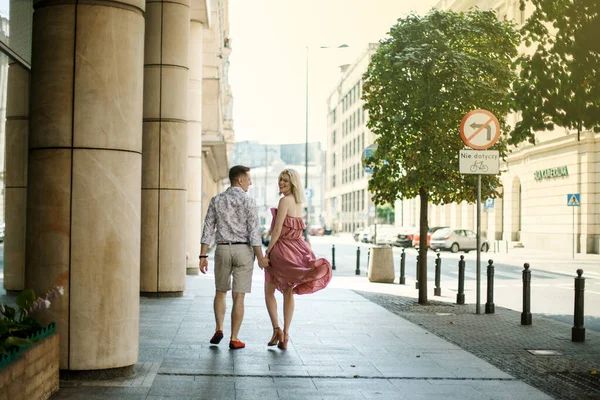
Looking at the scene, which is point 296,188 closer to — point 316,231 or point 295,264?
point 295,264

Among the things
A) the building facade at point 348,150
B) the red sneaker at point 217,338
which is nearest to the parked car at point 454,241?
the red sneaker at point 217,338

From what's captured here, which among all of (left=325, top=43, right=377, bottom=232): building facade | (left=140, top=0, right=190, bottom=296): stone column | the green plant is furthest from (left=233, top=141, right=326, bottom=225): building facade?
the green plant

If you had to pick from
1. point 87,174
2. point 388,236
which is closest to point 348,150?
point 388,236

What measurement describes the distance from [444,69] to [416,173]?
6.34 feet

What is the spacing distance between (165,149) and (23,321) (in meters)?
8.63

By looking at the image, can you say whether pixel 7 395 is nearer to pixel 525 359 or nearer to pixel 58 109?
pixel 58 109

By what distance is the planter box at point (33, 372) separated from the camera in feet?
15.0

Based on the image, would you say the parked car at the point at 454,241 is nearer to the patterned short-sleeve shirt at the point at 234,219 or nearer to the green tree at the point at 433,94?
the green tree at the point at 433,94

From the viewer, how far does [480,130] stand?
41.3 ft

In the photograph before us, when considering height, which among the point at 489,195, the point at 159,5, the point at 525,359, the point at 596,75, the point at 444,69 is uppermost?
the point at 159,5

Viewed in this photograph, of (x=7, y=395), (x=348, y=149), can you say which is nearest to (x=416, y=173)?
(x=7, y=395)

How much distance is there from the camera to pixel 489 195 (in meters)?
14.4

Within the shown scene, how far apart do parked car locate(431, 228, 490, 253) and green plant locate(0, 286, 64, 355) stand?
38561 mm

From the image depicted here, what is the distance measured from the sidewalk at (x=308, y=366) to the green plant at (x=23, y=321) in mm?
548
